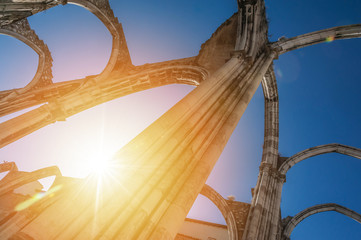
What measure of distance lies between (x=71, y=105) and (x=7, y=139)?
2.39m

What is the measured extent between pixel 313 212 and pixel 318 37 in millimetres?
7861

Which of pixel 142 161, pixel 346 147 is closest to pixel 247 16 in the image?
pixel 142 161

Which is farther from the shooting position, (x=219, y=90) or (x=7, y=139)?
(x=7, y=139)

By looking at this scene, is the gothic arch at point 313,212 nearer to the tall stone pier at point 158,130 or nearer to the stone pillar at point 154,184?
the tall stone pier at point 158,130

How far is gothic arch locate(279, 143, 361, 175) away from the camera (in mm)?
8527

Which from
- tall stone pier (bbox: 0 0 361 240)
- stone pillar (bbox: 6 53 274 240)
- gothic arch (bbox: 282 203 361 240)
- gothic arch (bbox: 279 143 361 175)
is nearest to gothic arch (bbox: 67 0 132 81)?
tall stone pier (bbox: 0 0 361 240)

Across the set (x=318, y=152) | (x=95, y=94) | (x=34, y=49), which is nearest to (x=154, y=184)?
(x=95, y=94)

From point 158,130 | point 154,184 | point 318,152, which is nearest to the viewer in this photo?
point 154,184

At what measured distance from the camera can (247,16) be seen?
6.33m

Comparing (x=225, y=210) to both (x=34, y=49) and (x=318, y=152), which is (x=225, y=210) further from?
(x=34, y=49)

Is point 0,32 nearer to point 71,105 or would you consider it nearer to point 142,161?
point 71,105

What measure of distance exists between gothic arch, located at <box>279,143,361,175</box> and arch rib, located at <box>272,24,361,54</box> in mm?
4824

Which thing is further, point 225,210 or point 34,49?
point 34,49

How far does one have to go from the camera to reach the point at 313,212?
940cm
